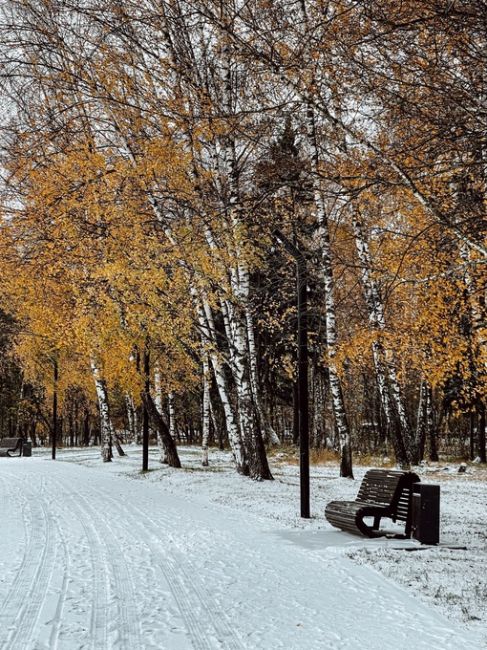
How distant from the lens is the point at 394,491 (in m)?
9.53

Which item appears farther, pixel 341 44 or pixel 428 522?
pixel 428 522

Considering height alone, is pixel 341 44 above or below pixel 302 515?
above

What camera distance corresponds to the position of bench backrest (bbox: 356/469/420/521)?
9516 mm

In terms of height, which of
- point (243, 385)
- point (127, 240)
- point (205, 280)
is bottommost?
point (243, 385)

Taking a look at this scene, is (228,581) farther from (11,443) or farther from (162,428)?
(11,443)

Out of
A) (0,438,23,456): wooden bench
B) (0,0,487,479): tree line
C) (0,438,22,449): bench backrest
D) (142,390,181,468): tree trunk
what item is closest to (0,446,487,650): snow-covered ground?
(0,0,487,479): tree line

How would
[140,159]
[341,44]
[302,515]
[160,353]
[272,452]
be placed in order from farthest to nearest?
[272,452] → [160,353] → [140,159] → [302,515] → [341,44]

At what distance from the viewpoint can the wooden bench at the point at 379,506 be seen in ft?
30.4

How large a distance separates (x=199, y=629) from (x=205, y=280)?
11627 millimetres

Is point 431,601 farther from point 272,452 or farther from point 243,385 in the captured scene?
point 272,452

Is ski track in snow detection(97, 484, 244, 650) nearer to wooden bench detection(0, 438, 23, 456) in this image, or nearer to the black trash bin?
the black trash bin

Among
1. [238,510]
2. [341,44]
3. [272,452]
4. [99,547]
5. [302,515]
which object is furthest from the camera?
[272,452]

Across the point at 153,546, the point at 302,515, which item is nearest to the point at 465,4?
the point at 153,546

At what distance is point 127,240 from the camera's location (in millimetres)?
17562
